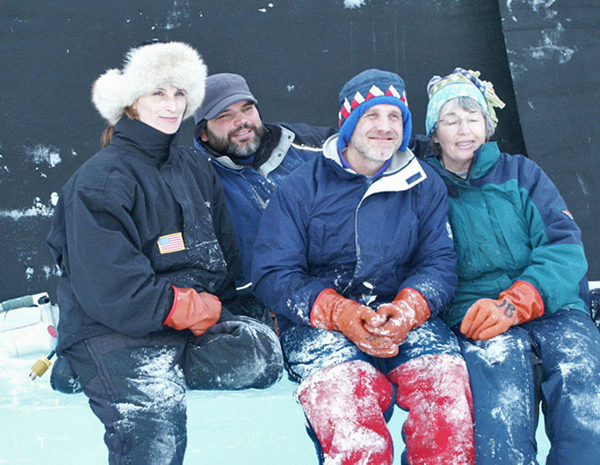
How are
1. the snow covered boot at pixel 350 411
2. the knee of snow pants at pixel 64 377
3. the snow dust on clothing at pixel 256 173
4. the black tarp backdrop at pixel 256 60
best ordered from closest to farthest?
the snow covered boot at pixel 350 411 < the knee of snow pants at pixel 64 377 < the snow dust on clothing at pixel 256 173 < the black tarp backdrop at pixel 256 60

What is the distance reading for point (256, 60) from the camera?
296cm

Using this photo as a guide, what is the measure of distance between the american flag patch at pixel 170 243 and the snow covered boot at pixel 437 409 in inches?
31.5

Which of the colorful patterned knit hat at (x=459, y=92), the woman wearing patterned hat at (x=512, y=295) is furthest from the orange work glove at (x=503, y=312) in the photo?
the colorful patterned knit hat at (x=459, y=92)

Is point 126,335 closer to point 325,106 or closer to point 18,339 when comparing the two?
point 18,339

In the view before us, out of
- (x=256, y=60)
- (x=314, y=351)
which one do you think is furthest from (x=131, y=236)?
(x=256, y=60)

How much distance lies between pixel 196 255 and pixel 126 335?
0.35 meters

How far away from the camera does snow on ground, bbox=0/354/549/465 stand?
208 cm

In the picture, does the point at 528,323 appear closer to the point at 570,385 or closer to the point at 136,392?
the point at 570,385

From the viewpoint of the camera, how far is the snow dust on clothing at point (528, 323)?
5.37ft

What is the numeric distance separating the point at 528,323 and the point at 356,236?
61 cm

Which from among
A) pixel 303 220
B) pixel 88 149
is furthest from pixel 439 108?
pixel 88 149

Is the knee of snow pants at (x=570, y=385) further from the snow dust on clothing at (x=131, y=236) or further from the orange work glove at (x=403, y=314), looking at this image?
the snow dust on clothing at (x=131, y=236)

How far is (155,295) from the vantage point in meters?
1.79

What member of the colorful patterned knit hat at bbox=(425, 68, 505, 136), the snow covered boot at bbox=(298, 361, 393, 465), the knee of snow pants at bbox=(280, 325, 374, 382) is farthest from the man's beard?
the snow covered boot at bbox=(298, 361, 393, 465)
